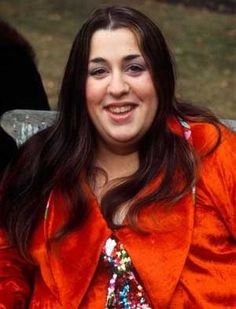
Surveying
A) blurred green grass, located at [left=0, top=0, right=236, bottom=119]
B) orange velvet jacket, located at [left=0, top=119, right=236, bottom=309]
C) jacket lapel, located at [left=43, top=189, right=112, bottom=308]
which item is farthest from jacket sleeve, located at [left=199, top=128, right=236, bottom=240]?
blurred green grass, located at [left=0, top=0, right=236, bottom=119]

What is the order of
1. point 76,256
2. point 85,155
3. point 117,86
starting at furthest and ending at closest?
point 85,155 → point 76,256 → point 117,86

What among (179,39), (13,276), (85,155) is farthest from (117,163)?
(179,39)

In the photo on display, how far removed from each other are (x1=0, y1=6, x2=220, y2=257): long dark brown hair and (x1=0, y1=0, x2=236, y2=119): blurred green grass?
495cm

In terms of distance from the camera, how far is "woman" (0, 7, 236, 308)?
3086 mm

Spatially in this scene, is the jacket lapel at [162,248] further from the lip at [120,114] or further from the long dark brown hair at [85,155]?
the lip at [120,114]

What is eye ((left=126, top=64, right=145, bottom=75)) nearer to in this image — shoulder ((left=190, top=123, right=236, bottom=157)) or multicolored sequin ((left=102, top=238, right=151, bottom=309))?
shoulder ((left=190, top=123, right=236, bottom=157))

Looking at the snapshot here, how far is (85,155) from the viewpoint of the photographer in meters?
3.27

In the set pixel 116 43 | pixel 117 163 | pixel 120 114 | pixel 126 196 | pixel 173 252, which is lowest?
pixel 173 252

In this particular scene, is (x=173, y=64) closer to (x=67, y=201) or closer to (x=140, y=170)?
(x=140, y=170)

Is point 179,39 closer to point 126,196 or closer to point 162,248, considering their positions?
point 126,196

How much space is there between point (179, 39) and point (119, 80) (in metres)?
8.55

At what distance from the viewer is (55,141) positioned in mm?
3338

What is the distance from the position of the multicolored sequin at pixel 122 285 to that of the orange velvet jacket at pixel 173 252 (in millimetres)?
28

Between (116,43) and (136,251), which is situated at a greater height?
(116,43)
